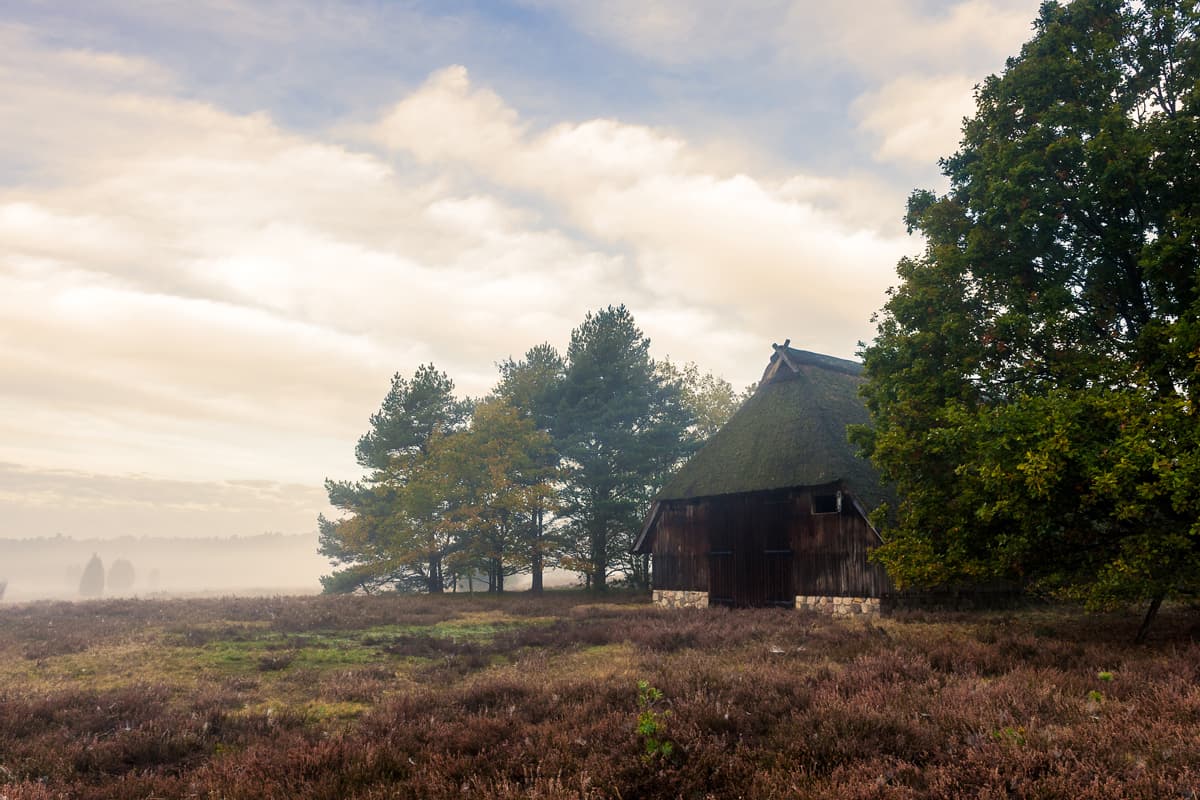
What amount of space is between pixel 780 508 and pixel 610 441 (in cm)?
1466

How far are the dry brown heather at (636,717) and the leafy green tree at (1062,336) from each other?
1703 mm

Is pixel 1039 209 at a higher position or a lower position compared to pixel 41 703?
higher

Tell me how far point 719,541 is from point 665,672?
1513 centimetres

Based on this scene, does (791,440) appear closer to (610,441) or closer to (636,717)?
(610,441)

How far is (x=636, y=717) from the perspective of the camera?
24.0ft

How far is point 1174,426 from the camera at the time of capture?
9773 mm

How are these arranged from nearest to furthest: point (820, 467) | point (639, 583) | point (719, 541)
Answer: point (820, 467) → point (719, 541) → point (639, 583)

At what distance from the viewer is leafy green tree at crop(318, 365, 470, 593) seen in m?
36.5

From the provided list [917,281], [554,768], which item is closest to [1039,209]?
[917,281]

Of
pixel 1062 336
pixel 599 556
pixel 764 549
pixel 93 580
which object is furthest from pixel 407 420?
pixel 93 580

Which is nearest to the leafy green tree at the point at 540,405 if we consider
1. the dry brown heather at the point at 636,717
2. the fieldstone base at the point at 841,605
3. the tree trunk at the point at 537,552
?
the tree trunk at the point at 537,552

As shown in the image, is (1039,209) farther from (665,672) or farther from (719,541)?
(719,541)

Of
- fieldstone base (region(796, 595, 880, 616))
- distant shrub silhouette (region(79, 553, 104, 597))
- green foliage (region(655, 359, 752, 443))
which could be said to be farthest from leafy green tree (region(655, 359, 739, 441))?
distant shrub silhouette (region(79, 553, 104, 597))

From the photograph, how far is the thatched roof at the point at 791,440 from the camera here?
21.8 metres
